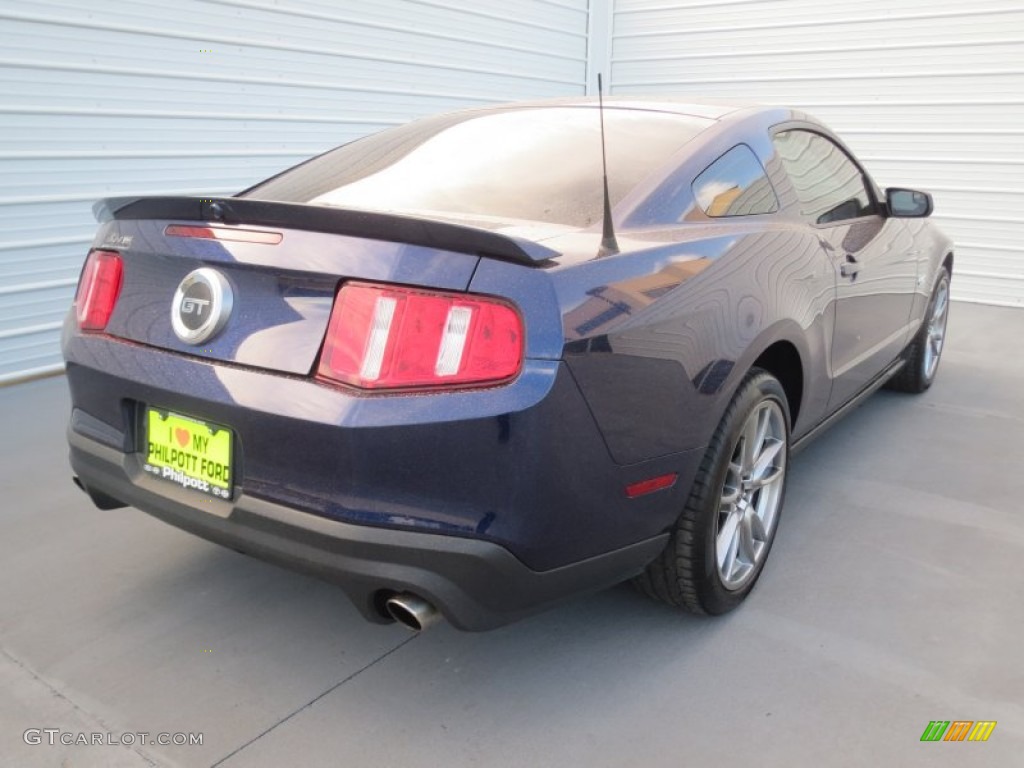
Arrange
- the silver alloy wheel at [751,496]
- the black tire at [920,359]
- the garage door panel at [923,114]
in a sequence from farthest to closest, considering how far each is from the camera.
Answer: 1. the garage door panel at [923,114]
2. the black tire at [920,359]
3. the silver alloy wheel at [751,496]

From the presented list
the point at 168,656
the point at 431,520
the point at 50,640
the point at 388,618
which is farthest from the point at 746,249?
the point at 50,640

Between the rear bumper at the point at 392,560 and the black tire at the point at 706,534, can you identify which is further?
the black tire at the point at 706,534

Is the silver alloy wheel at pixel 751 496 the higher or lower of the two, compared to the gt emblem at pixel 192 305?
lower

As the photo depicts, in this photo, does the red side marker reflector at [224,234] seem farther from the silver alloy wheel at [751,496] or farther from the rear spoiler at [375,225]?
the silver alloy wheel at [751,496]

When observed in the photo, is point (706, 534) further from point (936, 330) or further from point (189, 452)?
point (936, 330)

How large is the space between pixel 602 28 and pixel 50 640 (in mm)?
9317

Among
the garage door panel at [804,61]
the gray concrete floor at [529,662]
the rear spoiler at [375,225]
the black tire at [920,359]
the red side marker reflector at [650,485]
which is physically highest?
the garage door panel at [804,61]

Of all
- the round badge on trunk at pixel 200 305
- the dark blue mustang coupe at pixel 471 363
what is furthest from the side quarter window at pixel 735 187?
the round badge on trunk at pixel 200 305

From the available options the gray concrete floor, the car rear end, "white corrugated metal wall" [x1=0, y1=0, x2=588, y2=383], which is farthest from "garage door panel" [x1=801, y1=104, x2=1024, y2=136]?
the car rear end

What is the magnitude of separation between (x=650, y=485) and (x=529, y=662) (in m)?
0.61

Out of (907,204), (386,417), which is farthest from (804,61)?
(386,417)

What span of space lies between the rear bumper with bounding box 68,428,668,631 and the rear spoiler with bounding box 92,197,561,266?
23.1 inches

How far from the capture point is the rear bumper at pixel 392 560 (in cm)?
169

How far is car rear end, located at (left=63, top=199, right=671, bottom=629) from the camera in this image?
166cm
